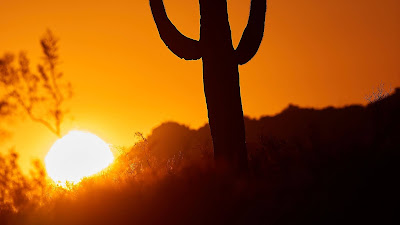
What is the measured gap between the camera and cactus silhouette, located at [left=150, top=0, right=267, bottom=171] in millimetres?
9531

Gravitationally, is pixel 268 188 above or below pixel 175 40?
below

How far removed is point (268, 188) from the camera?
7.74m

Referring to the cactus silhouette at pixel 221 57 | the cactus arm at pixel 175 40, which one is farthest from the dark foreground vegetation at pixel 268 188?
the cactus arm at pixel 175 40

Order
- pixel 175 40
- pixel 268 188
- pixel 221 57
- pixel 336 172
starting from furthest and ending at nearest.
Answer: pixel 175 40 < pixel 221 57 < pixel 268 188 < pixel 336 172

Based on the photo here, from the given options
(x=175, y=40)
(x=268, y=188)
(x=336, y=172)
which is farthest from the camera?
(x=175, y=40)

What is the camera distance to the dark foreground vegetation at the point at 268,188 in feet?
22.0

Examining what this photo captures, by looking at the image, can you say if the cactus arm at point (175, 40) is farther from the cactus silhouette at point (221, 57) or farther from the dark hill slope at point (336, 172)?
the dark hill slope at point (336, 172)

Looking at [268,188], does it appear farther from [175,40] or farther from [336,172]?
[175,40]

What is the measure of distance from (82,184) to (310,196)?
5708mm

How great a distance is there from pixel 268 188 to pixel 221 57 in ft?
9.20

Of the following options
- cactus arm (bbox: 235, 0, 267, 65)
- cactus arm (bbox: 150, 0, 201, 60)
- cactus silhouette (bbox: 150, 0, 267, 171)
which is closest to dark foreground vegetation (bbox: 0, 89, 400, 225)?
cactus silhouette (bbox: 150, 0, 267, 171)

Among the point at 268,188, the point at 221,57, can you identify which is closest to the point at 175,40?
the point at 221,57

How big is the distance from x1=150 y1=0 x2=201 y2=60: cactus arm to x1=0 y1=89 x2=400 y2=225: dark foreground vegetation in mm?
1887

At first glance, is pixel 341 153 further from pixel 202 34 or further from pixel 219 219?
pixel 202 34
